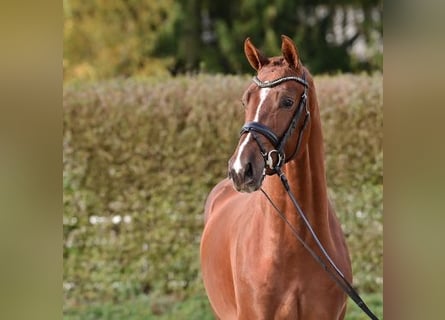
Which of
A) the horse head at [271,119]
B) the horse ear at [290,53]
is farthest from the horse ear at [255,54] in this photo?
the horse ear at [290,53]

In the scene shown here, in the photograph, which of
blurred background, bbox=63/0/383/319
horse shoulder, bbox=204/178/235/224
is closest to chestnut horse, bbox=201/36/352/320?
horse shoulder, bbox=204/178/235/224

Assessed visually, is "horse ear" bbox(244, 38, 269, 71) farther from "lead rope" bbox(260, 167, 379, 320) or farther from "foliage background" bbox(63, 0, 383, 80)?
"foliage background" bbox(63, 0, 383, 80)

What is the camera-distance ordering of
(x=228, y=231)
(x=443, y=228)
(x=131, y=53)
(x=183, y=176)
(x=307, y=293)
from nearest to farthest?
(x=443, y=228), (x=307, y=293), (x=228, y=231), (x=183, y=176), (x=131, y=53)

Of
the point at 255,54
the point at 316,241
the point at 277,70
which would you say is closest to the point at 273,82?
the point at 277,70

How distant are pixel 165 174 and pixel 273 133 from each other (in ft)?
13.1

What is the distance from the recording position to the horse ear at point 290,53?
233 cm

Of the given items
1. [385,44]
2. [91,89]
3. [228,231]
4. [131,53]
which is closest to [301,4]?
[131,53]

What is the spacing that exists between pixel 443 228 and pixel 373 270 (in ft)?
18.0

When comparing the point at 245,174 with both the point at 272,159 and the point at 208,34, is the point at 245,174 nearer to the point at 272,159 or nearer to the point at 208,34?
the point at 272,159

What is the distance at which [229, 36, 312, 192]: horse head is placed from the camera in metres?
2.17

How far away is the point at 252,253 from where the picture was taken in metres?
2.59

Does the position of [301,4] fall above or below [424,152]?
above

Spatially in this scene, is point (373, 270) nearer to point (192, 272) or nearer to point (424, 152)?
point (192, 272)

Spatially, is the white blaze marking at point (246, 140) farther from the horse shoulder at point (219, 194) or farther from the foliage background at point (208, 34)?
the foliage background at point (208, 34)
